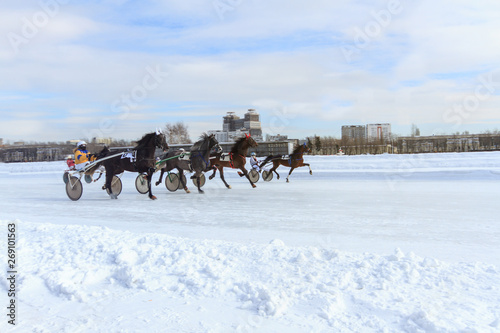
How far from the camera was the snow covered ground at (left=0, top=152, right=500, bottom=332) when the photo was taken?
3.46m

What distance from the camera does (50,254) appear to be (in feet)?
17.5

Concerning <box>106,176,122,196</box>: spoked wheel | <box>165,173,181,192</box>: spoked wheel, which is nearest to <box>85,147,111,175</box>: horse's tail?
<box>106,176,122,196</box>: spoked wheel

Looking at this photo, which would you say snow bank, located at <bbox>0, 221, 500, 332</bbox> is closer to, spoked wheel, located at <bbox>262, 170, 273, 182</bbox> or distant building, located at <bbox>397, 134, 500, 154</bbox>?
spoked wheel, located at <bbox>262, 170, 273, 182</bbox>

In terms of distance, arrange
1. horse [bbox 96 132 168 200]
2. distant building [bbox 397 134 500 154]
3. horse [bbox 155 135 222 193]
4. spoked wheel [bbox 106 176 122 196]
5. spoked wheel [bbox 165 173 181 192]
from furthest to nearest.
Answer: distant building [bbox 397 134 500 154] → spoked wheel [bbox 165 173 181 192] → horse [bbox 155 135 222 193] → spoked wheel [bbox 106 176 122 196] → horse [bbox 96 132 168 200]

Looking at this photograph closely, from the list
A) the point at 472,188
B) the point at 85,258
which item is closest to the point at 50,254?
the point at 85,258

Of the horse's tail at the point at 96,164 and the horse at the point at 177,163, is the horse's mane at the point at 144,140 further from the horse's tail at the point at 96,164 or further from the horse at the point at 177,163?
the horse at the point at 177,163

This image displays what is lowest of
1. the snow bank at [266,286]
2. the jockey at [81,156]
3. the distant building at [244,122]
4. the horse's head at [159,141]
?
the snow bank at [266,286]

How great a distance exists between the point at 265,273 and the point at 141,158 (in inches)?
314

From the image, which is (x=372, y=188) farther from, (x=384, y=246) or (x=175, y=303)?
(x=175, y=303)

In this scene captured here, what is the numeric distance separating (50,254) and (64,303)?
5.28 ft

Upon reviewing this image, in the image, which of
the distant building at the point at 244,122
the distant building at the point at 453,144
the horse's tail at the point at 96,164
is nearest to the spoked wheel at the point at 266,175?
the horse's tail at the point at 96,164

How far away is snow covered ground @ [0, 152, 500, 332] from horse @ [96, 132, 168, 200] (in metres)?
3.16

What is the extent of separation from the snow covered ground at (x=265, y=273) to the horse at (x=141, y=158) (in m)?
3.16

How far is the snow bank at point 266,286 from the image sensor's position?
3.40m
